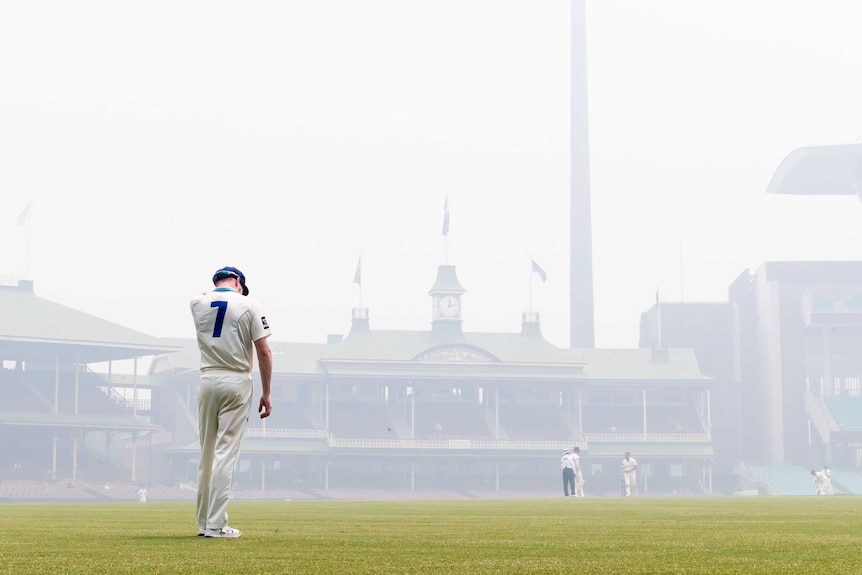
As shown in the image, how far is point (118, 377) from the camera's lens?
258 ft

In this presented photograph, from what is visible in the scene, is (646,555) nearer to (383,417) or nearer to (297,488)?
(297,488)

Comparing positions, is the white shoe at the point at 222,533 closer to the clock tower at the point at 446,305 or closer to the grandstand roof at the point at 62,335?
the grandstand roof at the point at 62,335

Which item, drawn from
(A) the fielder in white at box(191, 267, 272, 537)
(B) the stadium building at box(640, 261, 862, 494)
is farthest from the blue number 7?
(B) the stadium building at box(640, 261, 862, 494)

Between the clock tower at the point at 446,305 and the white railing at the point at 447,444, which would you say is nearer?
the white railing at the point at 447,444

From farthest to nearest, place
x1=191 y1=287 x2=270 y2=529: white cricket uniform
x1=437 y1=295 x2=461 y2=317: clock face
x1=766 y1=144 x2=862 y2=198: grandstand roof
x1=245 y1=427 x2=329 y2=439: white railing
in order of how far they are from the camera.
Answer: x1=437 y1=295 x2=461 y2=317: clock face
x1=766 y1=144 x2=862 y2=198: grandstand roof
x1=245 y1=427 x2=329 y2=439: white railing
x1=191 y1=287 x2=270 y2=529: white cricket uniform

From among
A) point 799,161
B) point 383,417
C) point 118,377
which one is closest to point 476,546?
point 383,417

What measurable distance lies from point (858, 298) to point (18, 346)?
4727 centimetres

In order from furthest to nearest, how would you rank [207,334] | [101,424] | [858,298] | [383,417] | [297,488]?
[858,298] < [383,417] < [297,488] < [101,424] < [207,334]

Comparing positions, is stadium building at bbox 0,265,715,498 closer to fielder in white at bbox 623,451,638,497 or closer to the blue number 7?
fielder in white at bbox 623,451,638,497

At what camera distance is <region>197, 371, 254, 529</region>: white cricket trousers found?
8.61 m

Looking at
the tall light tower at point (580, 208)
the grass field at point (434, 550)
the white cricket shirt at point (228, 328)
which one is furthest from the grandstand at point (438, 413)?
the white cricket shirt at point (228, 328)

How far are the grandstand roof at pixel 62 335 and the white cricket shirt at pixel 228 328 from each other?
2226 inches

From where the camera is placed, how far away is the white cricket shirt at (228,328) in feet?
28.3

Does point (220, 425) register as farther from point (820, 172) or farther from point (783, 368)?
point (820, 172)
